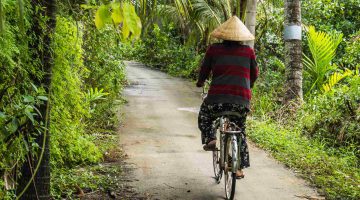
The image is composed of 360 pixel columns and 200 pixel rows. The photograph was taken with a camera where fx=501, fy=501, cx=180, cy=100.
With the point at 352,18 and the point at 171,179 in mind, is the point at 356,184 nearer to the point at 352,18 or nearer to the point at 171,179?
the point at 171,179

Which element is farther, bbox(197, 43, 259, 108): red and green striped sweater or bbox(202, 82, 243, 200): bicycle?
bbox(197, 43, 259, 108): red and green striped sweater

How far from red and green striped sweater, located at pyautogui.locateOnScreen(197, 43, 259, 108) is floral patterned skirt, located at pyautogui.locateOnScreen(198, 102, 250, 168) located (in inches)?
2.7

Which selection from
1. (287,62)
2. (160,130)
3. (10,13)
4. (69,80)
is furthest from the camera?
(287,62)

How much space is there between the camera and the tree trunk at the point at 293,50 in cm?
1037

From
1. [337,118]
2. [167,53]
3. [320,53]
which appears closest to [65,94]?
[337,118]

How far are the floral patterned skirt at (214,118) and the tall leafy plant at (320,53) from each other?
20.1 feet

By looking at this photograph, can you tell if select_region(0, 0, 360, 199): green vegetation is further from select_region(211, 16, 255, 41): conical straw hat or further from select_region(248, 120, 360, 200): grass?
select_region(211, 16, 255, 41): conical straw hat

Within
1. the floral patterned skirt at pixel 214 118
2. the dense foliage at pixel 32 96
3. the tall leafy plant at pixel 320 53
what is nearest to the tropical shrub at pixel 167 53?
the tall leafy plant at pixel 320 53

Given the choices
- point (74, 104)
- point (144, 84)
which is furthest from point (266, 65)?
point (74, 104)

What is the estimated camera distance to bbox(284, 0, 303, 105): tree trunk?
10.4 meters

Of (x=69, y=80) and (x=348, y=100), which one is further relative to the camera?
(x=348, y=100)

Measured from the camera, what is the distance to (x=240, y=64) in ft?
18.4

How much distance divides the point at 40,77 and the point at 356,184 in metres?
4.39

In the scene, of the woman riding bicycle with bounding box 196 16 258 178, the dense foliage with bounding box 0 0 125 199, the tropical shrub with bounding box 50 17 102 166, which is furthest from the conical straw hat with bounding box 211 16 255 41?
the tropical shrub with bounding box 50 17 102 166
